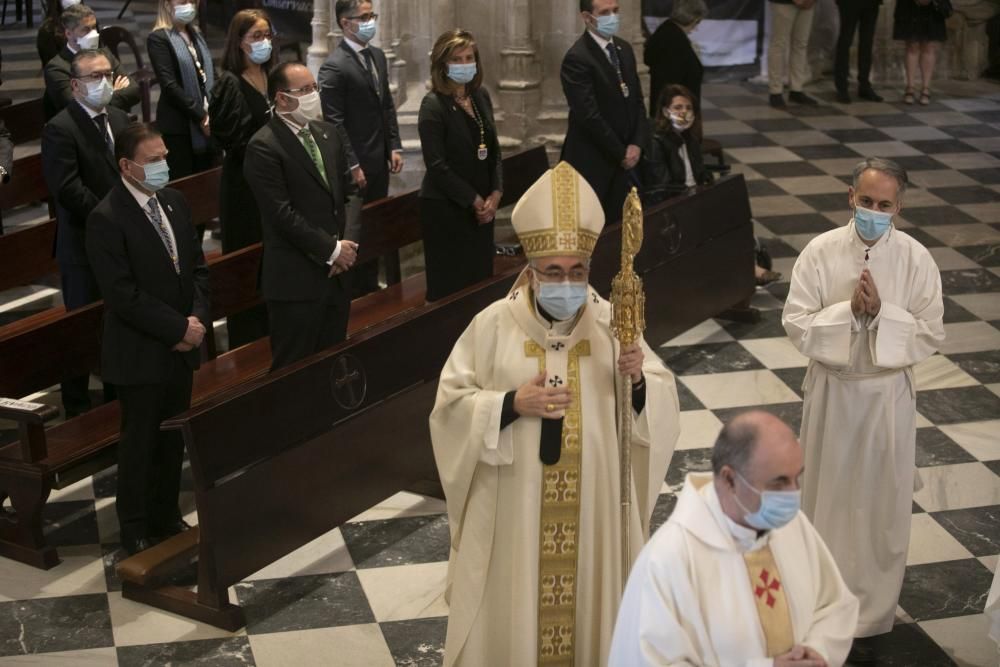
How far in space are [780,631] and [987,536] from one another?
3115 mm

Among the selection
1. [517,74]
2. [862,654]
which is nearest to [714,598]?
[862,654]

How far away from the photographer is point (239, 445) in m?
5.54

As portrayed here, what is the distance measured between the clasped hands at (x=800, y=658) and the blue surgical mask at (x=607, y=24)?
17.4 feet

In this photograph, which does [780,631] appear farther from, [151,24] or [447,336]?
[151,24]

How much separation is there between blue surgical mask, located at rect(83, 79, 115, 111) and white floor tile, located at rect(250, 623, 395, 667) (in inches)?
116

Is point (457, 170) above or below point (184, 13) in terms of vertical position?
below

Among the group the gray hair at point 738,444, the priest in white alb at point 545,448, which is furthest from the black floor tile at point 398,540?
the gray hair at point 738,444

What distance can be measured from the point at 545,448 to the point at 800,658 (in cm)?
118

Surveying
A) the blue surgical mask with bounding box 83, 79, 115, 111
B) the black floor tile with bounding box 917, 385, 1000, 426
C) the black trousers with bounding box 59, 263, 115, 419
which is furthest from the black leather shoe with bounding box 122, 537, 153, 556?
the black floor tile with bounding box 917, 385, 1000, 426

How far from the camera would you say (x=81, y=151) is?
725cm

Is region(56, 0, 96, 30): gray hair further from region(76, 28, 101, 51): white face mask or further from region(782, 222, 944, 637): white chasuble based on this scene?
region(782, 222, 944, 637): white chasuble

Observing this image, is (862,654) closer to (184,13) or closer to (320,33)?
(184,13)

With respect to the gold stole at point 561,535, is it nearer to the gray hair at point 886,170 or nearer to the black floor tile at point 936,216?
the gray hair at point 886,170

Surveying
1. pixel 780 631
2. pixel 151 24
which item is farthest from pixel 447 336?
pixel 151 24
